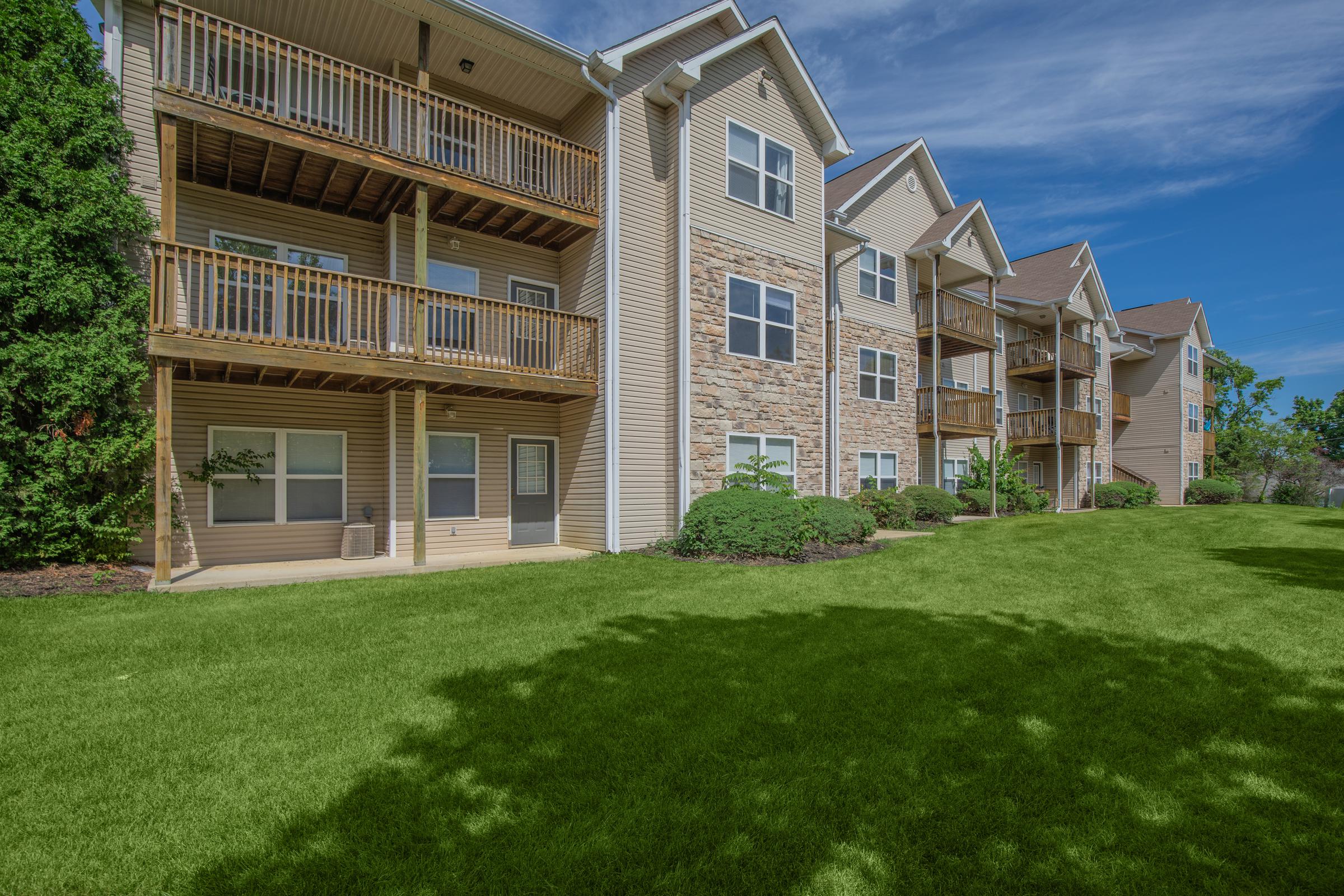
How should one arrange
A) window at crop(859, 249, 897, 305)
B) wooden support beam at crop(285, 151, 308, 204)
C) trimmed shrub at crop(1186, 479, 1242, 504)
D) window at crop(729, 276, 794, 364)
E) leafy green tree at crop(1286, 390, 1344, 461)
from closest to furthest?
wooden support beam at crop(285, 151, 308, 204)
window at crop(729, 276, 794, 364)
window at crop(859, 249, 897, 305)
trimmed shrub at crop(1186, 479, 1242, 504)
leafy green tree at crop(1286, 390, 1344, 461)

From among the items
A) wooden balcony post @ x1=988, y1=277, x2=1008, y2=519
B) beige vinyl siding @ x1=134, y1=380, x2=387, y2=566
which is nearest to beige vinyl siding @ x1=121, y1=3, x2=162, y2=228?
beige vinyl siding @ x1=134, y1=380, x2=387, y2=566

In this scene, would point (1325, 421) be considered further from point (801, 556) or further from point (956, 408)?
point (801, 556)

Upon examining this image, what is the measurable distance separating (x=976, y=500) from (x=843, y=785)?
20104mm

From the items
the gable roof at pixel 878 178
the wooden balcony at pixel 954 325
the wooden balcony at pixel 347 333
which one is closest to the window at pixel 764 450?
the wooden balcony at pixel 347 333

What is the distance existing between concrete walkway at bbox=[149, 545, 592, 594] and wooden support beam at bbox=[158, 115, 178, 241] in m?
2.85

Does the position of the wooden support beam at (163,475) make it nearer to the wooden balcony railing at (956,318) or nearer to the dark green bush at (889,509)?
the dark green bush at (889,509)

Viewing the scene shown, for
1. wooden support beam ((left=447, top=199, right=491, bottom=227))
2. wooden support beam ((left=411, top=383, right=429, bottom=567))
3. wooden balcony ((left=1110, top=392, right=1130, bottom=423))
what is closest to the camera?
wooden support beam ((left=411, top=383, right=429, bottom=567))

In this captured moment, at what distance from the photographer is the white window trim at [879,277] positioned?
1828cm

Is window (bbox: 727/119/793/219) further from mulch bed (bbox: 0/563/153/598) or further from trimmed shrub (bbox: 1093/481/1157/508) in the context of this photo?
trimmed shrub (bbox: 1093/481/1157/508)

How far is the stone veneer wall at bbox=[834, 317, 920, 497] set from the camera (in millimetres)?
17344

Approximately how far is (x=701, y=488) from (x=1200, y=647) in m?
8.12

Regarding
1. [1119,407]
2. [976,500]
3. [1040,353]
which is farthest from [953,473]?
[1119,407]

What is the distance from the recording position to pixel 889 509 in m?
16.2

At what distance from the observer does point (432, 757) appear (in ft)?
11.2
